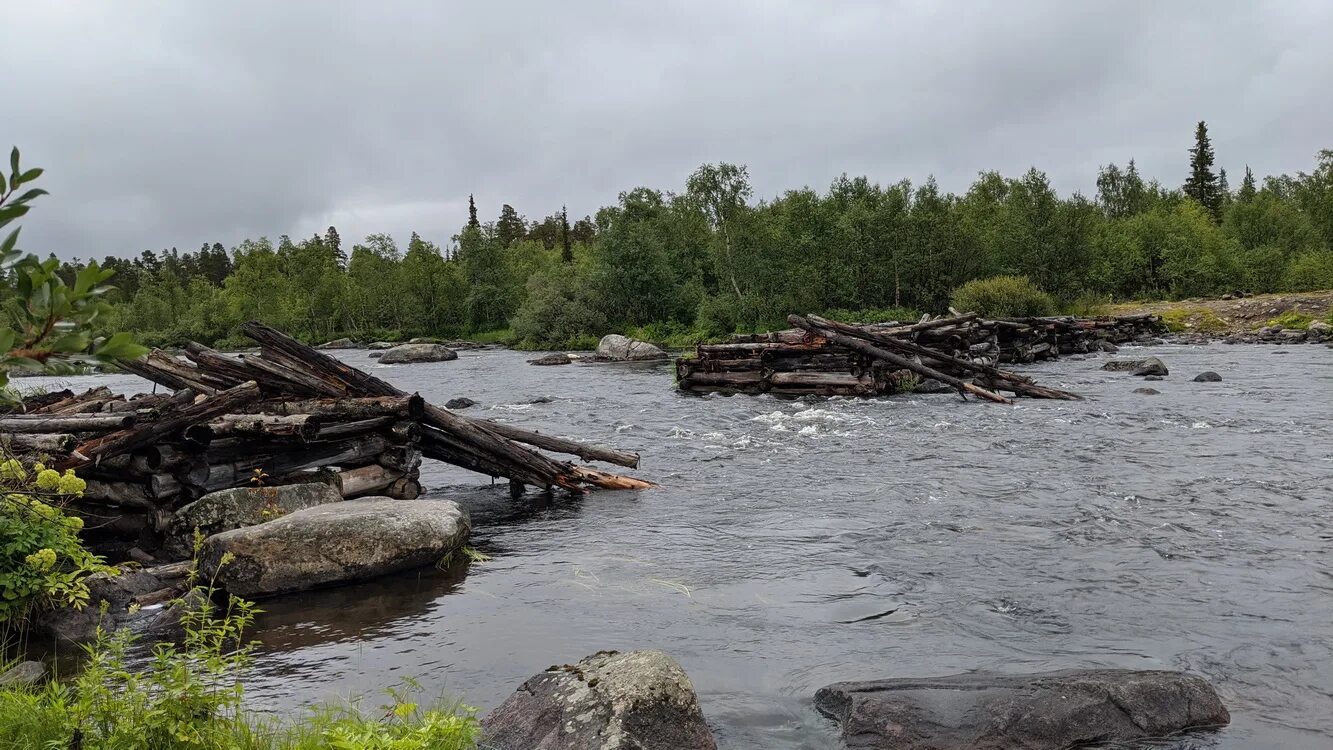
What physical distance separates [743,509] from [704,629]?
4616 mm

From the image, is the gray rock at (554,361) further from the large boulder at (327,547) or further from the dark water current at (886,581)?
the large boulder at (327,547)

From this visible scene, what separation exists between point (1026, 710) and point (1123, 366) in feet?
87.2

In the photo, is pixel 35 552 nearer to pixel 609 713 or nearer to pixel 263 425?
→ pixel 263 425

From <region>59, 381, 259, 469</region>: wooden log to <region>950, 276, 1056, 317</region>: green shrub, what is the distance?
4367 cm

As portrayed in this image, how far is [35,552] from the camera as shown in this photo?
22.5 ft

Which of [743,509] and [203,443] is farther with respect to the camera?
[743,509]

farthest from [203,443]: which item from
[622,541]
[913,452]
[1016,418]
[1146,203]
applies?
[1146,203]

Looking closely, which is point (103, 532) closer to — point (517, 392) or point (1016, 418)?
point (1016, 418)

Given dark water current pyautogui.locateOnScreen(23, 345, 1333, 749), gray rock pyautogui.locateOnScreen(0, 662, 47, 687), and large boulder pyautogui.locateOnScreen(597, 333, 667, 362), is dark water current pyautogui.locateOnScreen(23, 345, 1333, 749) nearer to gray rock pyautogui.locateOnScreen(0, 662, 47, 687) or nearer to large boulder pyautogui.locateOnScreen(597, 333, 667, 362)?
gray rock pyautogui.locateOnScreen(0, 662, 47, 687)

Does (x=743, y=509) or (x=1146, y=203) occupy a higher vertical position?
(x=1146, y=203)

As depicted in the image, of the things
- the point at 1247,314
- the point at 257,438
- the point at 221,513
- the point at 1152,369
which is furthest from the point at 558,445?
the point at 1247,314

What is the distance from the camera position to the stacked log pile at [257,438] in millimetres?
9438

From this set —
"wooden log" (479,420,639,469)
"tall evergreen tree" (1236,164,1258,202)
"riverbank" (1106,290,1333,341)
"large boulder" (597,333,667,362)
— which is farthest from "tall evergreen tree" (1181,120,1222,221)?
"wooden log" (479,420,639,469)

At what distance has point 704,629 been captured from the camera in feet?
24.1
